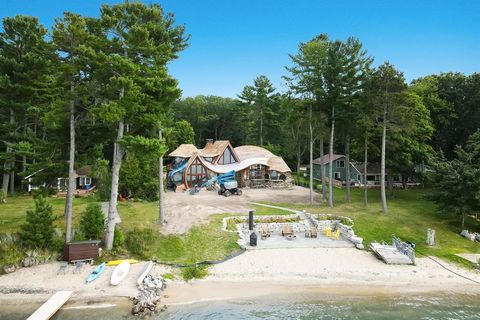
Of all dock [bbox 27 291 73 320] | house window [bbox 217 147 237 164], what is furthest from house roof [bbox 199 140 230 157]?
dock [bbox 27 291 73 320]

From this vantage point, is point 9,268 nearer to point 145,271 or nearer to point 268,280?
point 145,271

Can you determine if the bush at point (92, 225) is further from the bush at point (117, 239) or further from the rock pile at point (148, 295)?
the rock pile at point (148, 295)

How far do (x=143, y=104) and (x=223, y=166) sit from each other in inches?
956

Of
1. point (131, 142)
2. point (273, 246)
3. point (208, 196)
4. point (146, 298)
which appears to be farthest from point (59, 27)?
point (208, 196)

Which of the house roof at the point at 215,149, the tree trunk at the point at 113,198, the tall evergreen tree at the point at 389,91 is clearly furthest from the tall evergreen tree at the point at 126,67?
the house roof at the point at 215,149

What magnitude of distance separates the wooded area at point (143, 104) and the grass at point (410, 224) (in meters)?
1.77

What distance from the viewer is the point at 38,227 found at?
18.8m

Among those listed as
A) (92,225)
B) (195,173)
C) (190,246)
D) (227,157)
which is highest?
(227,157)

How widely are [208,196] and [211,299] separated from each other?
19.9 metres

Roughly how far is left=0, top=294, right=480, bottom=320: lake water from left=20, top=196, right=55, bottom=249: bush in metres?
4.52

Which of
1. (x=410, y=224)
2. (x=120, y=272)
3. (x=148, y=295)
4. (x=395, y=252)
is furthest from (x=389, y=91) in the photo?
(x=120, y=272)

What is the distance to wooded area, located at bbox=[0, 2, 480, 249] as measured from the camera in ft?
62.2

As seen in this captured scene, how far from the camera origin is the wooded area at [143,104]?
62.2 ft

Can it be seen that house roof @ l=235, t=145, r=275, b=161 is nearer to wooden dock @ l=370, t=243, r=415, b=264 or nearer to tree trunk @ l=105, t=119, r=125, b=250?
wooden dock @ l=370, t=243, r=415, b=264
